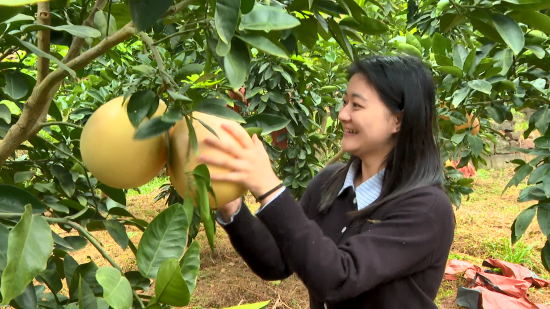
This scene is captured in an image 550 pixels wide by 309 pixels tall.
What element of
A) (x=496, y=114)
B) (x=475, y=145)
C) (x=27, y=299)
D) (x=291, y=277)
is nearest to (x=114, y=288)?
(x=27, y=299)

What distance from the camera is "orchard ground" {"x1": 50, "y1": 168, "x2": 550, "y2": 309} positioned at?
3160 mm

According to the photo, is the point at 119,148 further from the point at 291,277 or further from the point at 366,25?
the point at 291,277

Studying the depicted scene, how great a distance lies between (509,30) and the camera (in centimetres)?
83

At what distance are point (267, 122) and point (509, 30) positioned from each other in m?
0.43

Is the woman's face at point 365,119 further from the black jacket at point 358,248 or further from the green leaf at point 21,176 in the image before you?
the green leaf at point 21,176

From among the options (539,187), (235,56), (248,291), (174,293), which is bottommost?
(248,291)

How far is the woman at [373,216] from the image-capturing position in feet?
3.22

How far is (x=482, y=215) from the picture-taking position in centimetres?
519

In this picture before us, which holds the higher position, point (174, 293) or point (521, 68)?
point (174, 293)

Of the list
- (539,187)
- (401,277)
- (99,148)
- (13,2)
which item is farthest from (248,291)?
(13,2)

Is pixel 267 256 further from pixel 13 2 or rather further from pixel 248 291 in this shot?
pixel 248 291

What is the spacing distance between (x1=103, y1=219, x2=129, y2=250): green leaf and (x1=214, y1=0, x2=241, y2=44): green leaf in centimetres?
50

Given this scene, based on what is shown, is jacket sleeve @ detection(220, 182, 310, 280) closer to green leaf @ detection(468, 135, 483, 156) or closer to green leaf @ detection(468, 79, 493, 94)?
green leaf @ detection(468, 79, 493, 94)

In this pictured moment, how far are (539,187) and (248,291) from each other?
6.48 feet
